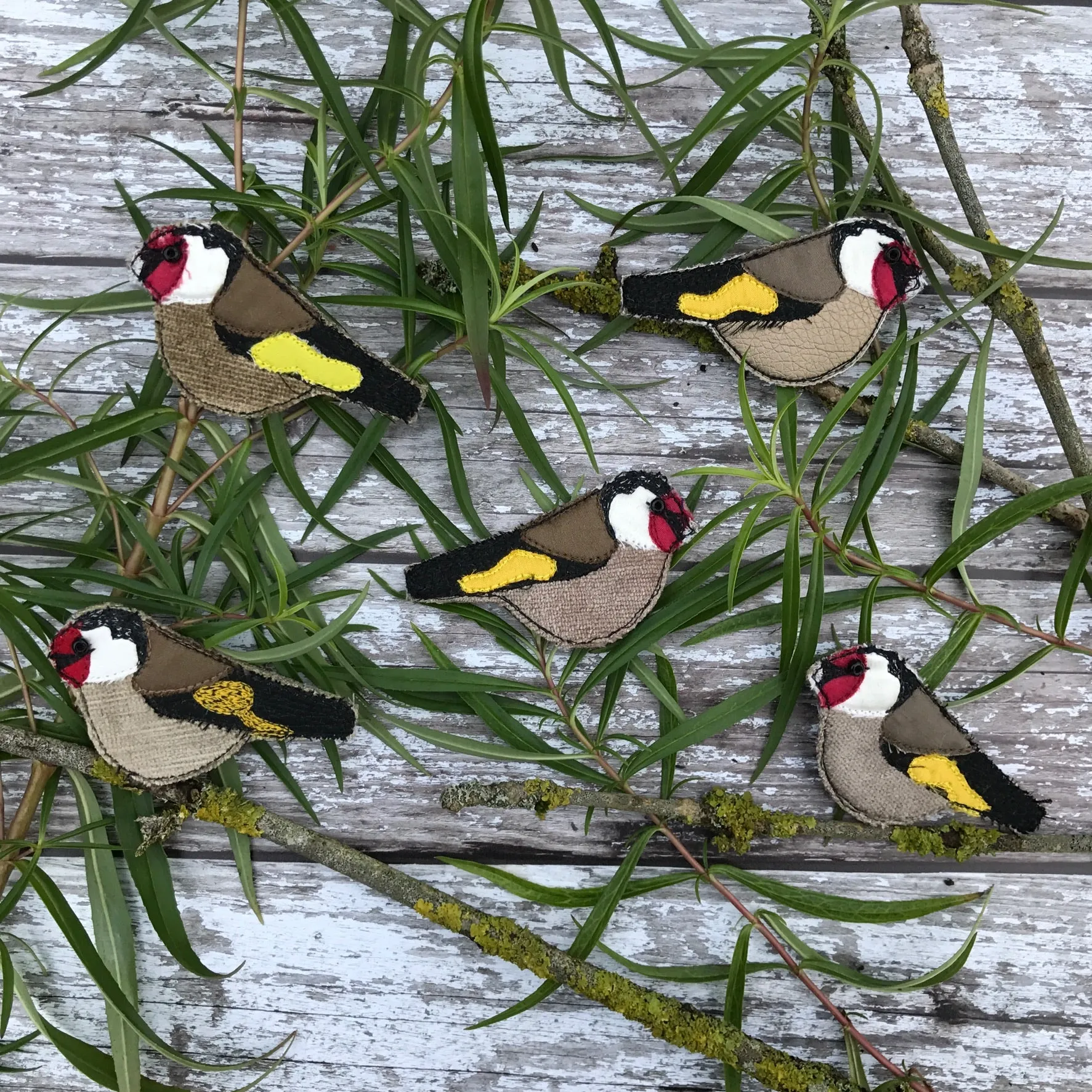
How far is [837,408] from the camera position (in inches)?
23.5

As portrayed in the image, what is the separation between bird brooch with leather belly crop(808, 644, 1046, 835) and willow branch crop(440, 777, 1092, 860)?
33mm

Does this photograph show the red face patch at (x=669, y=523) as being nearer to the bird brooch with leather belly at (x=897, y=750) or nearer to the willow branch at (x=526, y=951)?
the bird brooch with leather belly at (x=897, y=750)

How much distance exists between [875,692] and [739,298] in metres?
0.34

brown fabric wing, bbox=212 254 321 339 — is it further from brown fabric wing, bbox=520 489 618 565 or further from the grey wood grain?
brown fabric wing, bbox=520 489 618 565

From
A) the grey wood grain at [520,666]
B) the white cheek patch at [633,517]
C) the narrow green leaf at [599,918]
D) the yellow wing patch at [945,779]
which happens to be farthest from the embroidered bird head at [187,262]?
the yellow wing patch at [945,779]

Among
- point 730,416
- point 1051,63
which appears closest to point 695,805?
point 730,416

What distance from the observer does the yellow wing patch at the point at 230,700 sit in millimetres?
624

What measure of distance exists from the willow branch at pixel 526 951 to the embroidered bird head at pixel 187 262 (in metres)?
0.37

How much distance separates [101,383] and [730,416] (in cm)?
56

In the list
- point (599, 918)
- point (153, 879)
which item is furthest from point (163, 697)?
point (599, 918)

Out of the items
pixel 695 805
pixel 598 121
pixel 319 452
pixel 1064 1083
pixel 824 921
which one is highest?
pixel 598 121

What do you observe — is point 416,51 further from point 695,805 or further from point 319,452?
point 695,805

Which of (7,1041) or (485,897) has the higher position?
(485,897)

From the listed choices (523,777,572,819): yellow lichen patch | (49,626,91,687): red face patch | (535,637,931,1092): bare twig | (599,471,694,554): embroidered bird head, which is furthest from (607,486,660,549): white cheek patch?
(49,626,91,687): red face patch
